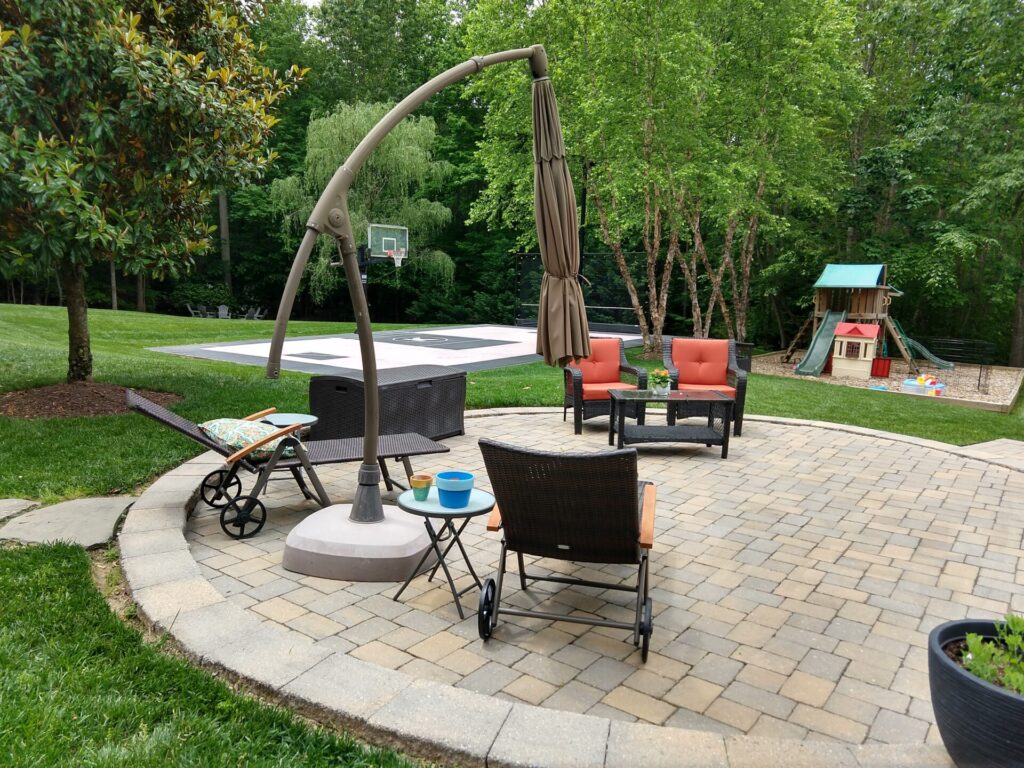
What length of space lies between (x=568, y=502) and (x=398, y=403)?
11.2 ft

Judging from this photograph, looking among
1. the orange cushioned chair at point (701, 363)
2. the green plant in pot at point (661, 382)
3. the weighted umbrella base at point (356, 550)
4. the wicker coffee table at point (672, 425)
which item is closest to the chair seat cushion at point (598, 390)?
the wicker coffee table at point (672, 425)

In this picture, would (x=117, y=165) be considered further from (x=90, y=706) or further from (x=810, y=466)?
Answer: (x=810, y=466)

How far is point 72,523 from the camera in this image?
13.8 feet

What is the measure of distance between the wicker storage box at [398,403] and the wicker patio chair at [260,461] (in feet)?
1.81

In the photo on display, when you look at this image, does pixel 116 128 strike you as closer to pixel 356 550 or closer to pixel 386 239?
pixel 356 550

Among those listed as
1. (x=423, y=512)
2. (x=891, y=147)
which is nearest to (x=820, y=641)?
(x=423, y=512)

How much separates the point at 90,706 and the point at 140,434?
14.7 ft

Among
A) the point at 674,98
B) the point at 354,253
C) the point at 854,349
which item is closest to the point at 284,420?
the point at 354,253

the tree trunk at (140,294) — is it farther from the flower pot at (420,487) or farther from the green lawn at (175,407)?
the flower pot at (420,487)

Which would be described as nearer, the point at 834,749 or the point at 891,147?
the point at 834,749

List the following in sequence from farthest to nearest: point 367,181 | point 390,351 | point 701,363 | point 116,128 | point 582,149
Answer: point 367,181 < point 390,351 < point 582,149 < point 701,363 < point 116,128

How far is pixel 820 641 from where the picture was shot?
323 cm

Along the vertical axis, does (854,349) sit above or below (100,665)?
above

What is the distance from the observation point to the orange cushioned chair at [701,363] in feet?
26.3
